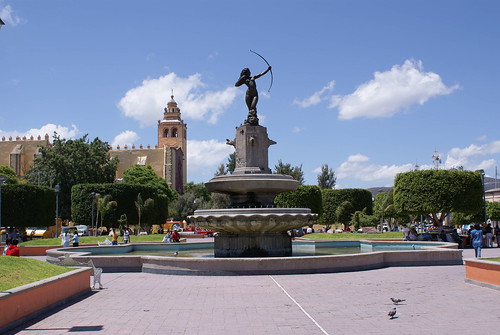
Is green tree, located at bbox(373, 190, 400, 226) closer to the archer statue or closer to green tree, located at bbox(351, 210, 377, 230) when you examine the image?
green tree, located at bbox(351, 210, 377, 230)

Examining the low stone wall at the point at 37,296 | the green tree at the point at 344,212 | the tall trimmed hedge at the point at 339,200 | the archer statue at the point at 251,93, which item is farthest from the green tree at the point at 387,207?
the low stone wall at the point at 37,296

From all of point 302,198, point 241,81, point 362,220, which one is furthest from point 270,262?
point 362,220

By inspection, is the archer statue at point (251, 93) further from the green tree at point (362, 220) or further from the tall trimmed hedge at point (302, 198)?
the green tree at point (362, 220)

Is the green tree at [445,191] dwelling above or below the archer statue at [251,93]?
below

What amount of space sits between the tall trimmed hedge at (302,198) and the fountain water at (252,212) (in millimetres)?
28302

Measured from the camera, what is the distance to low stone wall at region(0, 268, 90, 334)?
746 centimetres

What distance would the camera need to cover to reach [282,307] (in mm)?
8938

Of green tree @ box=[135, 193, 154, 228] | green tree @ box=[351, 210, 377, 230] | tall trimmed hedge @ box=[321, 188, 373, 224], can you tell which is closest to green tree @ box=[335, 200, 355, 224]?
tall trimmed hedge @ box=[321, 188, 373, 224]

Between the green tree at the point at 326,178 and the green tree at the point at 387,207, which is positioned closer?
the green tree at the point at 387,207

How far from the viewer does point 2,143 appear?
101375 millimetres

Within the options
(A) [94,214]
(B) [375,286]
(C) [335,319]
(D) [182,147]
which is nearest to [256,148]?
(B) [375,286]

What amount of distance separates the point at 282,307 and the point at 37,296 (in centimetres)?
387

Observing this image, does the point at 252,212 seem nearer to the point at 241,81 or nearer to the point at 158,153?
the point at 241,81

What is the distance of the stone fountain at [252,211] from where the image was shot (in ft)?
47.3
